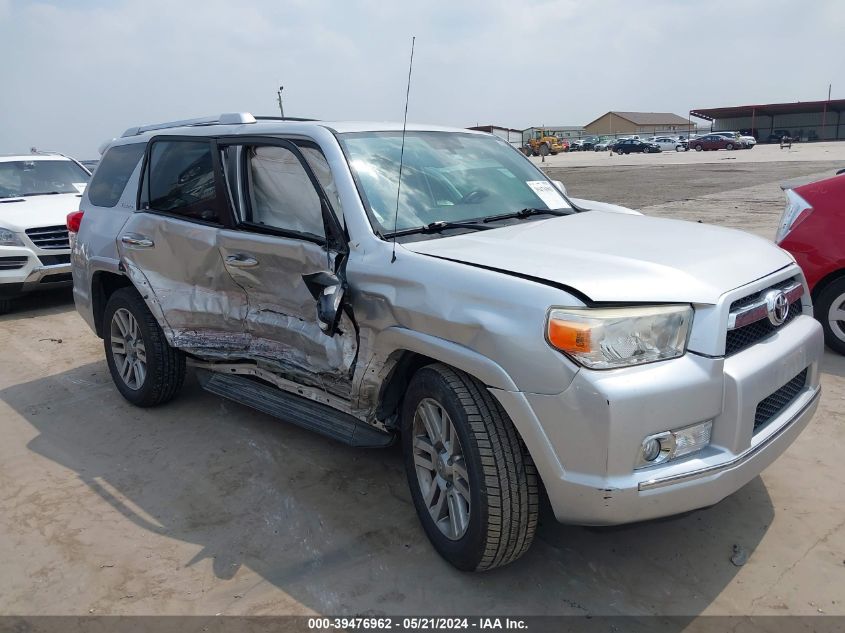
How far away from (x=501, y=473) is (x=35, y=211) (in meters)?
7.90

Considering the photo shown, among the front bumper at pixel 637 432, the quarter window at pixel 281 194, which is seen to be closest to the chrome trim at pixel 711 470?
the front bumper at pixel 637 432

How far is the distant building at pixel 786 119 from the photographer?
71688 mm

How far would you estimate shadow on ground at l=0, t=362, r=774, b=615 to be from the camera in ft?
9.23

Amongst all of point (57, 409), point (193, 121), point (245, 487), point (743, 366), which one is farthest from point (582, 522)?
point (57, 409)

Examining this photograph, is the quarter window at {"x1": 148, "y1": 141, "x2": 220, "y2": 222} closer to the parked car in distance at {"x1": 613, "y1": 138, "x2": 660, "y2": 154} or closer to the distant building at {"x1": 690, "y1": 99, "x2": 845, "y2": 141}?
the parked car in distance at {"x1": 613, "y1": 138, "x2": 660, "y2": 154}

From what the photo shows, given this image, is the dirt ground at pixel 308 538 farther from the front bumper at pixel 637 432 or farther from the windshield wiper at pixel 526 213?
the windshield wiper at pixel 526 213

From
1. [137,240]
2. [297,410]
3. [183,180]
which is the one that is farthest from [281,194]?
[137,240]

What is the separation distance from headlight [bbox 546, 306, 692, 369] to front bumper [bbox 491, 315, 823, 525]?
47mm

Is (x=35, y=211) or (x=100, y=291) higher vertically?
(x=35, y=211)

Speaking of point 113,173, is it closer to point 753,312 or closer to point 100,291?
point 100,291

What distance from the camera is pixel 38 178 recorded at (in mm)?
9500

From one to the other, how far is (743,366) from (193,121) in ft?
12.2

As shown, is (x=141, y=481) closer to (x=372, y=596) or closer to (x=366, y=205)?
(x=372, y=596)

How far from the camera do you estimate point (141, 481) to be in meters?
3.95
